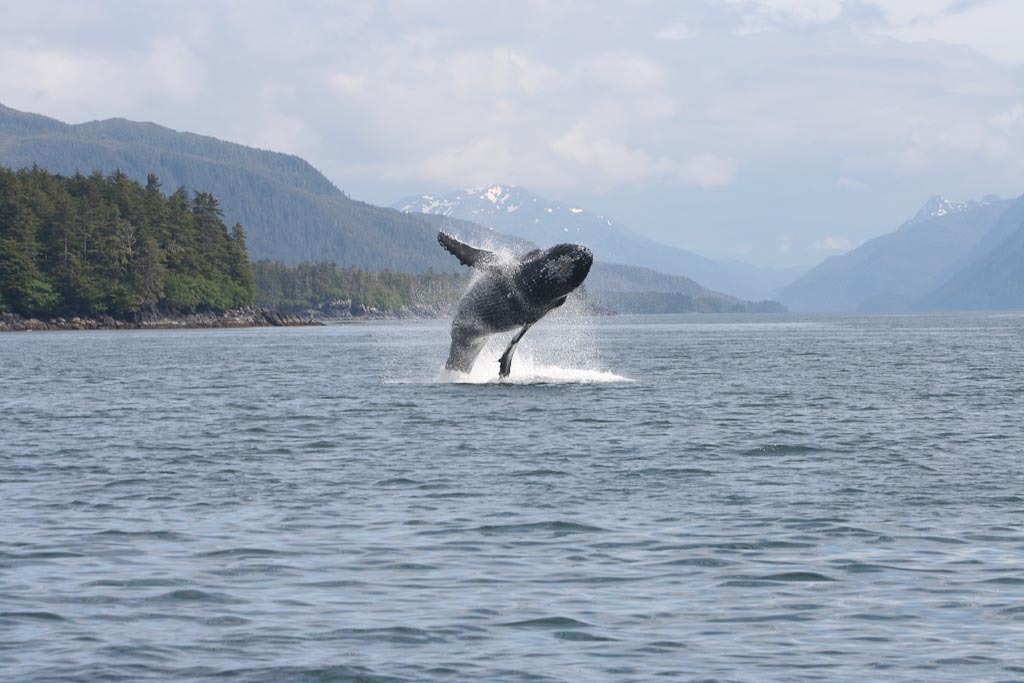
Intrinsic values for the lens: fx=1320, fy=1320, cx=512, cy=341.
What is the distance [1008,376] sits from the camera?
182ft

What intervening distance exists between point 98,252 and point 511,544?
15024 centimetres

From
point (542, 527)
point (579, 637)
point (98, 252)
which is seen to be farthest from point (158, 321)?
point (579, 637)

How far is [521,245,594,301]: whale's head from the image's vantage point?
3316cm

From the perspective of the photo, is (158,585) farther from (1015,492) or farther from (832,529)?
(1015,492)

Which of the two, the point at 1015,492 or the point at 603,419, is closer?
the point at 1015,492

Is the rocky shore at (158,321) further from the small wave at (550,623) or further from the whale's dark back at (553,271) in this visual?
the small wave at (550,623)

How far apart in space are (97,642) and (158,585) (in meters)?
2.24

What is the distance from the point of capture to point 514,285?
115 feet

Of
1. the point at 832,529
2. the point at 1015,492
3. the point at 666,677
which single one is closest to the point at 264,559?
the point at 666,677

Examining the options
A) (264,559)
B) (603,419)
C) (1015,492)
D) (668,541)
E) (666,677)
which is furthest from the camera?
(603,419)

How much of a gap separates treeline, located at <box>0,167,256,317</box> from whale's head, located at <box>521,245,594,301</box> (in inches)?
5032

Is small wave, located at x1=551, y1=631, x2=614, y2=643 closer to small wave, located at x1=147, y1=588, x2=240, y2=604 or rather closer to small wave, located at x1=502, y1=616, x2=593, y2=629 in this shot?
small wave, located at x1=502, y1=616, x2=593, y2=629

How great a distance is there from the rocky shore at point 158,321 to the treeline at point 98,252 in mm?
1093

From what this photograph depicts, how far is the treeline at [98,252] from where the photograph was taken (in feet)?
501
